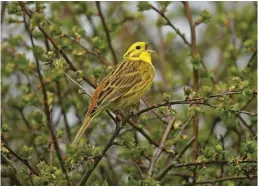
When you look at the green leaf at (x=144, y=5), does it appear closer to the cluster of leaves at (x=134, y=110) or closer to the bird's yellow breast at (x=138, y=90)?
the cluster of leaves at (x=134, y=110)

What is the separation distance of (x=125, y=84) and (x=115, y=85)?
0.48 ft

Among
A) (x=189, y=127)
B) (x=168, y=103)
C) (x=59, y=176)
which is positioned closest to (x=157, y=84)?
(x=189, y=127)

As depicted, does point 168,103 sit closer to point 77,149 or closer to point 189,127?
point 77,149

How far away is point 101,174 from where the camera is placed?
4520 mm

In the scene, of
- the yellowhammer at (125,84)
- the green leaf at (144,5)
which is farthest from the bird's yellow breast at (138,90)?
the green leaf at (144,5)

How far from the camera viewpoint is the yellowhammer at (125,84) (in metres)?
3.65

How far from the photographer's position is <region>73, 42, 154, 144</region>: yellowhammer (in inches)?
144

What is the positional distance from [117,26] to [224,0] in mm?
2002

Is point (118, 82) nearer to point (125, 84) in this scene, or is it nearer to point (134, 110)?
point (125, 84)

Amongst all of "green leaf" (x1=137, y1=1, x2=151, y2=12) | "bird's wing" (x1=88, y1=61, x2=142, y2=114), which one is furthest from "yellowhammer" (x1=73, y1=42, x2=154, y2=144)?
"green leaf" (x1=137, y1=1, x2=151, y2=12)

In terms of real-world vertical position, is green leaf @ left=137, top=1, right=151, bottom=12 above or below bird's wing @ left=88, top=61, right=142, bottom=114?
above

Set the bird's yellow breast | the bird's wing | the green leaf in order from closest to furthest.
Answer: the bird's wing
the bird's yellow breast
the green leaf

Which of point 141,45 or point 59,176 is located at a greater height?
point 141,45

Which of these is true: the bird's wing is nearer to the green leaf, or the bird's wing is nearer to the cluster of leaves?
the cluster of leaves
